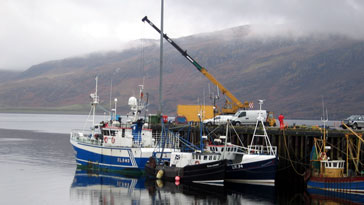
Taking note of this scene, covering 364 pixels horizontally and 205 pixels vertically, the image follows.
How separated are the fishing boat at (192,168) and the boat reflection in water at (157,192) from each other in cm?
72

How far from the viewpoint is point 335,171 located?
47.2 meters

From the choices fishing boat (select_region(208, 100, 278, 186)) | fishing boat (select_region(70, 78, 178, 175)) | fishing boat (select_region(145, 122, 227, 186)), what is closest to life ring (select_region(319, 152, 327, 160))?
fishing boat (select_region(208, 100, 278, 186))

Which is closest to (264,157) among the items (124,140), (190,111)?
(124,140)

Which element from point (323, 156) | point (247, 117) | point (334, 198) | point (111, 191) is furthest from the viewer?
point (247, 117)

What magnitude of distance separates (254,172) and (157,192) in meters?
9.96

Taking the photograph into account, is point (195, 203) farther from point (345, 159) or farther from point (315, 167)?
point (345, 159)

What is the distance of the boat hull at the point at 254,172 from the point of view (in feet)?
164

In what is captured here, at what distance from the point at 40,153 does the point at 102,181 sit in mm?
35656

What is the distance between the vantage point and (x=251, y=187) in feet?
167

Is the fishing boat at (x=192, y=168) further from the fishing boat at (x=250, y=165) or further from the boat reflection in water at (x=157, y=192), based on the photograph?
the fishing boat at (x=250, y=165)

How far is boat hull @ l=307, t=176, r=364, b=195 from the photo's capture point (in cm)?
4488

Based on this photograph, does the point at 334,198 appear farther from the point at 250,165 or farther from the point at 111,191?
the point at 111,191

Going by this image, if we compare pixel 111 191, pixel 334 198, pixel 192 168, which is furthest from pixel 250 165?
pixel 111 191

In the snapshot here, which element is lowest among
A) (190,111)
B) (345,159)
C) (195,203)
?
(195,203)
